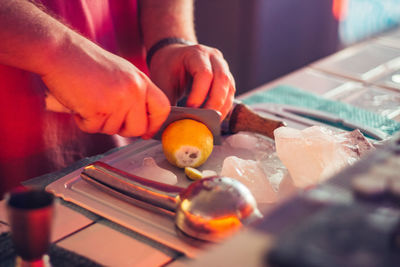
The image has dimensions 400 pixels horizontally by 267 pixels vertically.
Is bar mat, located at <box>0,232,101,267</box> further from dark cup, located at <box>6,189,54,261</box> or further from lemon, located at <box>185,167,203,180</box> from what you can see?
lemon, located at <box>185,167,203,180</box>

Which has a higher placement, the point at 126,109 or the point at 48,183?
the point at 126,109

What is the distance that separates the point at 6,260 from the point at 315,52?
97.4 inches

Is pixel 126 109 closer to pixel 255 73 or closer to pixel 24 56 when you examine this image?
pixel 24 56

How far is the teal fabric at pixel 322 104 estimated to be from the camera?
1051 mm

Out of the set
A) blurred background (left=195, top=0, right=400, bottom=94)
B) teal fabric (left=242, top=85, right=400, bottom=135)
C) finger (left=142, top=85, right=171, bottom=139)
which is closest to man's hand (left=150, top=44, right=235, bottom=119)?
finger (left=142, top=85, right=171, bottom=139)

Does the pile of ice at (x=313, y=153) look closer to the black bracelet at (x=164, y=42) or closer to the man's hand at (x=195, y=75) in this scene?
the man's hand at (x=195, y=75)

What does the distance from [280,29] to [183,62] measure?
169cm

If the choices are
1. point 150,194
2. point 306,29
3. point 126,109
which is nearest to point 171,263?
point 150,194

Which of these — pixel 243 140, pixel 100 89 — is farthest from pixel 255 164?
pixel 100 89

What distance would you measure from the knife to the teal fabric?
0.71ft

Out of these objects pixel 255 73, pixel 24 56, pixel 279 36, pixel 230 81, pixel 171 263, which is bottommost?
pixel 255 73

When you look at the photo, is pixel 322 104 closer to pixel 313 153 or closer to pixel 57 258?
pixel 313 153

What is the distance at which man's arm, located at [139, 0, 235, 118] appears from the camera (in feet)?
3.01

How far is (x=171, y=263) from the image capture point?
2.00 feet
